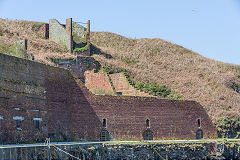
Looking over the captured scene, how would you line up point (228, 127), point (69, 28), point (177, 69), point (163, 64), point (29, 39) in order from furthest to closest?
point (163, 64)
point (177, 69)
point (69, 28)
point (29, 39)
point (228, 127)

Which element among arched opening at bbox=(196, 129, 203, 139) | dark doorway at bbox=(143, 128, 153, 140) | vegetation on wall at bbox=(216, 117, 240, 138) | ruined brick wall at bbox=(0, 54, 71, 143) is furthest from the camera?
vegetation on wall at bbox=(216, 117, 240, 138)

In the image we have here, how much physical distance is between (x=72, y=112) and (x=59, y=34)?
66.9 feet

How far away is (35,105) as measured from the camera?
128 feet

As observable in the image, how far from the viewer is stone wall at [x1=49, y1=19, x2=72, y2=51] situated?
60.2 m

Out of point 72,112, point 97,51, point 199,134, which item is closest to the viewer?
point 72,112

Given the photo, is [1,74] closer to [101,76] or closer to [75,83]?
[75,83]

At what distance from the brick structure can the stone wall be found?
16.1 metres

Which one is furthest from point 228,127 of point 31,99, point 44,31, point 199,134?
point 44,31

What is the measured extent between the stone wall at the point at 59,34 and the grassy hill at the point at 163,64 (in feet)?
3.25

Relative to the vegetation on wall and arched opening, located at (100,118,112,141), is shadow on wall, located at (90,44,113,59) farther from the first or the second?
arched opening, located at (100,118,112,141)

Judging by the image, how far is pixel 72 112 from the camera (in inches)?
1679

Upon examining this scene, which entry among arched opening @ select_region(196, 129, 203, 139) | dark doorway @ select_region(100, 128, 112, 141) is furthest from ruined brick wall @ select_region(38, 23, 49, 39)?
arched opening @ select_region(196, 129, 203, 139)

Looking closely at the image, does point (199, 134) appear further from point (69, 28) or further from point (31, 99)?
point (69, 28)

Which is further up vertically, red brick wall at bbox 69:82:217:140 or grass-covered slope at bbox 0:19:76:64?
grass-covered slope at bbox 0:19:76:64
